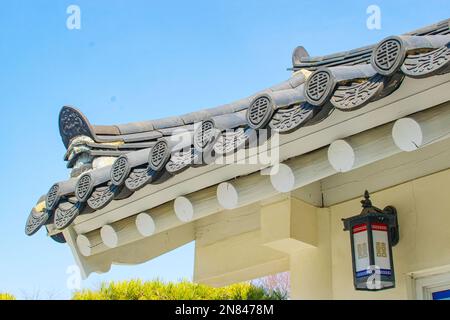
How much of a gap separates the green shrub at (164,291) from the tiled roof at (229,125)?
7.26m

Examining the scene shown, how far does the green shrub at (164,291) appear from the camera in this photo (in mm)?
12407

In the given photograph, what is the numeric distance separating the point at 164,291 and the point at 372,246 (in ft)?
29.8

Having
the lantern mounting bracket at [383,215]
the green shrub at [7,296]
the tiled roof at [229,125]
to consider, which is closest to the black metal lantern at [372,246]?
the lantern mounting bracket at [383,215]

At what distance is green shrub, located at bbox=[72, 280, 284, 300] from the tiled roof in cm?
726

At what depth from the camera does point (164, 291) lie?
1283cm

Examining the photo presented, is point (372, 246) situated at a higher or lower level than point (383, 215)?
lower

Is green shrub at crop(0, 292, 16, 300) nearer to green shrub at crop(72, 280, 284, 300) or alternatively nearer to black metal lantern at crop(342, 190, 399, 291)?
green shrub at crop(72, 280, 284, 300)

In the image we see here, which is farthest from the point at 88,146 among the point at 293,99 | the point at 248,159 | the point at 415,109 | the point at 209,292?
the point at 209,292

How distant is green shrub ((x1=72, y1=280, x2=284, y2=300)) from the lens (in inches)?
488

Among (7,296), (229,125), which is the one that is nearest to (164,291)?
(7,296)

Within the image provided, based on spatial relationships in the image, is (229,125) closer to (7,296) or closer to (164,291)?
(7,296)

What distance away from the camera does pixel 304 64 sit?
5.64 meters

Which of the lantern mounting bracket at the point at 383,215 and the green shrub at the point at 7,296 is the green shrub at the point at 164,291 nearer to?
the green shrub at the point at 7,296
